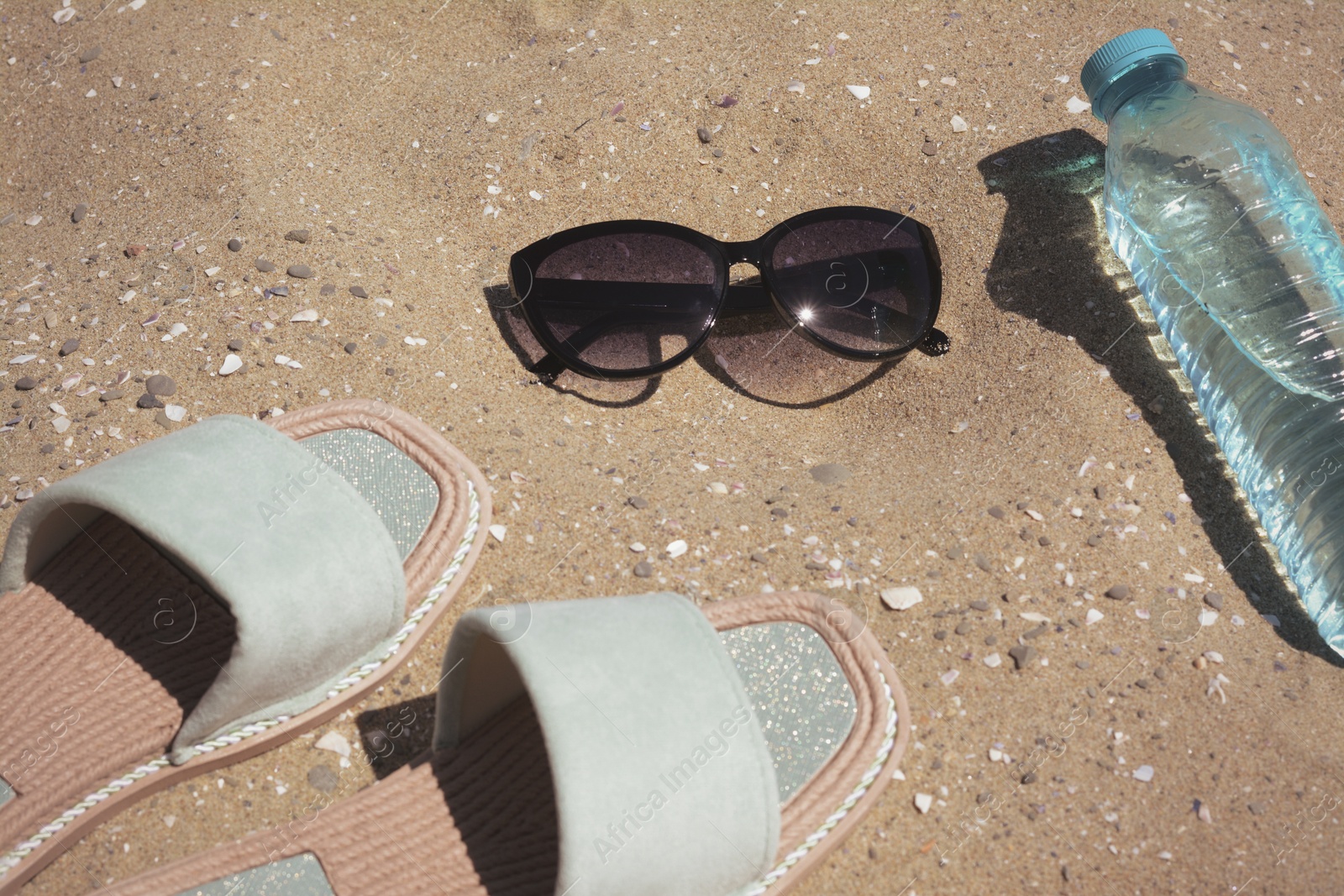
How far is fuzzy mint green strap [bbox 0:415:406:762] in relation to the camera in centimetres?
128

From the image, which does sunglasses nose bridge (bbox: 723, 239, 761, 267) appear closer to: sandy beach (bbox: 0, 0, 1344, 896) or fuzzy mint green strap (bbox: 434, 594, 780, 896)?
sandy beach (bbox: 0, 0, 1344, 896)

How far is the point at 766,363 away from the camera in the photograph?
1982mm

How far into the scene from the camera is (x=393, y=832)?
1.33 m

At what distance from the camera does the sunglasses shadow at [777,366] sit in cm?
193

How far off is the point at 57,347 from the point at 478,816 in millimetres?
1288

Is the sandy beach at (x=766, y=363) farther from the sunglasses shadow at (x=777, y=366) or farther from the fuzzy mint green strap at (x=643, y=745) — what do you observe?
the fuzzy mint green strap at (x=643, y=745)

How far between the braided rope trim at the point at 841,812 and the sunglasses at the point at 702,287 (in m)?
0.79

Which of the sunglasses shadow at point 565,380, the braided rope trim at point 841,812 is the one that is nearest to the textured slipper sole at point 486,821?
Result: the braided rope trim at point 841,812

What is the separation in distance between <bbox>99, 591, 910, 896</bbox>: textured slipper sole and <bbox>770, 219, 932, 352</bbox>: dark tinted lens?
0.75 m

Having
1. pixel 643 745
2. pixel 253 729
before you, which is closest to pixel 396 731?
pixel 253 729

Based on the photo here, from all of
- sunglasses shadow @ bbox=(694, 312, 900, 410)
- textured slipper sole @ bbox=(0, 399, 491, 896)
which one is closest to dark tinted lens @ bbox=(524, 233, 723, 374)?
sunglasses shadow @ bbox=(694, 312, 900, 410)

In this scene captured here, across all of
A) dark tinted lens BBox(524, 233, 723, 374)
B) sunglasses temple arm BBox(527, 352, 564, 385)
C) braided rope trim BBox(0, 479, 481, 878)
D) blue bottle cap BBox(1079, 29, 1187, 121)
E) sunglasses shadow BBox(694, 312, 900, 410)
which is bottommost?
braided rope trim BBox(0, 479, 481, 878)

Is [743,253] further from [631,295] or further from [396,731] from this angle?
[396,731]

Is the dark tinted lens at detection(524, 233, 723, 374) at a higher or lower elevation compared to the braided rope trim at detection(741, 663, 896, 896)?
higher
